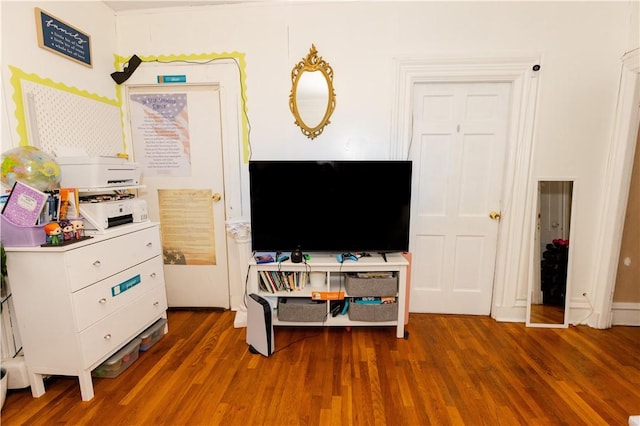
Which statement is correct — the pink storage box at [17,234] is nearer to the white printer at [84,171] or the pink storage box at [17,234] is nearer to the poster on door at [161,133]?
the white printer at [84,171]

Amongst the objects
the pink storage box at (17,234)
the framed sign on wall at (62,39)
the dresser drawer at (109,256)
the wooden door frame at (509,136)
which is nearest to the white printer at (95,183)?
the dresser drawer at (109,256)

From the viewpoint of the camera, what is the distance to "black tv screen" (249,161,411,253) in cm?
208

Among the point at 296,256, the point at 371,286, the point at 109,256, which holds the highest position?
the point at 109,256

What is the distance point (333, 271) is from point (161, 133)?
6.13 feet

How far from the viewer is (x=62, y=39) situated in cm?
186

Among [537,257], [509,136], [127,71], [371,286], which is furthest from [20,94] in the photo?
[537,257]

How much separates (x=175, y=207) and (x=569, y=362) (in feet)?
10.4

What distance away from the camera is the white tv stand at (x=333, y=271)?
205 cm

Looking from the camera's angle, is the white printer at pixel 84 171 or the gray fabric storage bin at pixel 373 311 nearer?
the white printer at pixel 84 171

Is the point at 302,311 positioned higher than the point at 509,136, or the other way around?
the point at 509,136

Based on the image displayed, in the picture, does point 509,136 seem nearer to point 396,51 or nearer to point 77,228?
point 396,51

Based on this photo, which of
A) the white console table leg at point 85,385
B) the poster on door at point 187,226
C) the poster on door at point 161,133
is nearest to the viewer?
the white console table leg at point 85,385

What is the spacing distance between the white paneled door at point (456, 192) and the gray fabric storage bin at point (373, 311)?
0.48 meters

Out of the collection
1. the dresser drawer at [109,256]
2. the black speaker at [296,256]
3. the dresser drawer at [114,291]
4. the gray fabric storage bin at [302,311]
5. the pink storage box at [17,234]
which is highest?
the pink storage box at [17,234]
